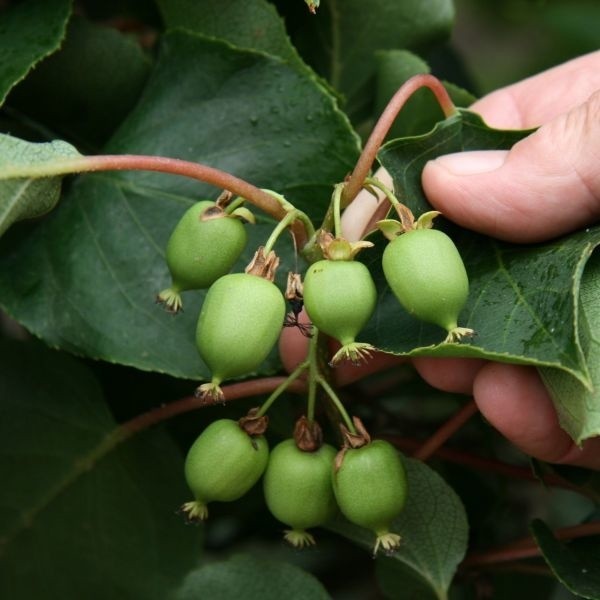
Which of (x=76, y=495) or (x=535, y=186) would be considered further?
(x=76, y=495)

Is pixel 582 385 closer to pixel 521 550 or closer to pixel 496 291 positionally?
pixel 496 291

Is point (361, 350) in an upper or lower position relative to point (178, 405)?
upper

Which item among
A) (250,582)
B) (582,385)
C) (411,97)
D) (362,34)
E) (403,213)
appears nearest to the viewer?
(582,385)

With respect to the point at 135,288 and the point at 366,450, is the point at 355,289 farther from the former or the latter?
the point at 135,288

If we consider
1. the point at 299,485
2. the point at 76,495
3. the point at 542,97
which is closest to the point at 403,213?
the point at 299,485

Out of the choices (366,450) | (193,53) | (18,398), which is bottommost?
(18,398)

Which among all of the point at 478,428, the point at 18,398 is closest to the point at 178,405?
the point at 18,398

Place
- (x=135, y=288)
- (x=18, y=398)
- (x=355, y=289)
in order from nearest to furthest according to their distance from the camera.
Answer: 1. (x=355, y=289)
2. (x=135, y=288)
3. (x=18, y=398)

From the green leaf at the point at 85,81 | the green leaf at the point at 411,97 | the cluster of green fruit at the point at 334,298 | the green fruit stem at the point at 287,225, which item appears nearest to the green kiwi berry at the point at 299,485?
the cluster of green fruit at the point at 334,298
